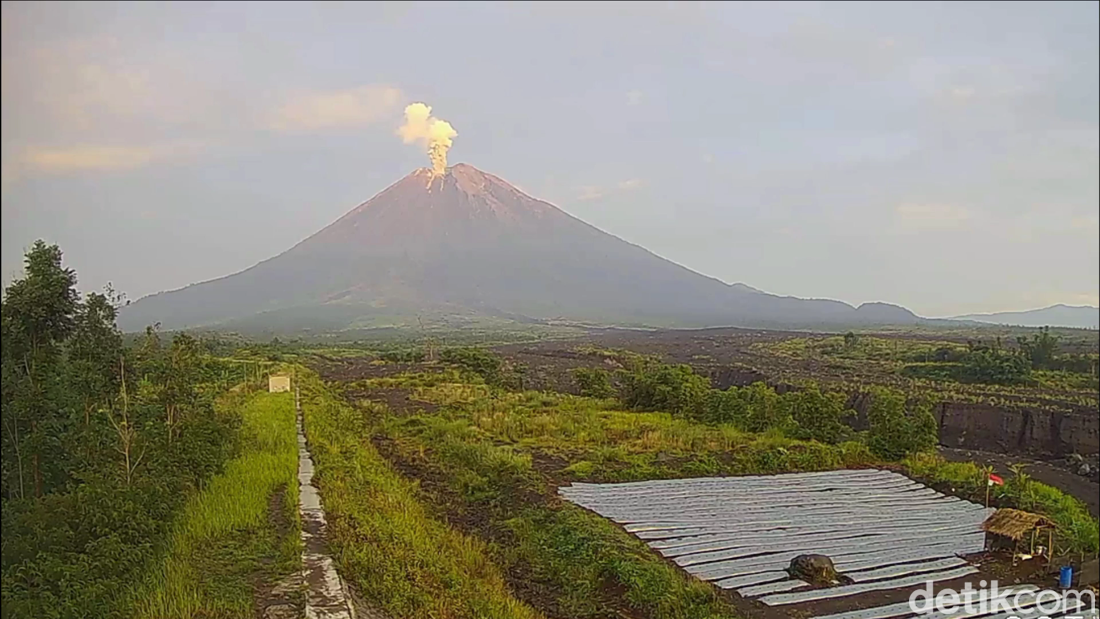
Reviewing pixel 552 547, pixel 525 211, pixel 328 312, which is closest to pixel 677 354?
pixel 552 547

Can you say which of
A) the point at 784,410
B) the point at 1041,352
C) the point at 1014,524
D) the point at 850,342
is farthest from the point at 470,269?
the point at 1014,524

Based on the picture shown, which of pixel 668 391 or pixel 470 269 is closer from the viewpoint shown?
pixel 668 391

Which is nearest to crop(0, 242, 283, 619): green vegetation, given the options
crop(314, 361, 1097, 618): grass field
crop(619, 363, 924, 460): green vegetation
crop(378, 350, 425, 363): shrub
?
crop(314, 361, 1097, 618): grass field

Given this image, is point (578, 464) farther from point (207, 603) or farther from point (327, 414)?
point (207, 603)

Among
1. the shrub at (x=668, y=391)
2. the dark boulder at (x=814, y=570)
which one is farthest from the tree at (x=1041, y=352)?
the dark boulder at (x=814, y=570)

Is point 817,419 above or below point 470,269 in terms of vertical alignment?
below

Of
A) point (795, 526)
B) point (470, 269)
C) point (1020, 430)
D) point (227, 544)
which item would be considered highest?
point (470, 269)

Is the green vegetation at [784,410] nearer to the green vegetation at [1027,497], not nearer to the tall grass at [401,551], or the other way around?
the green vegetation at [1027,497]

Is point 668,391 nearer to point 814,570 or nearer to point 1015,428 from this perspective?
point 1015,428
